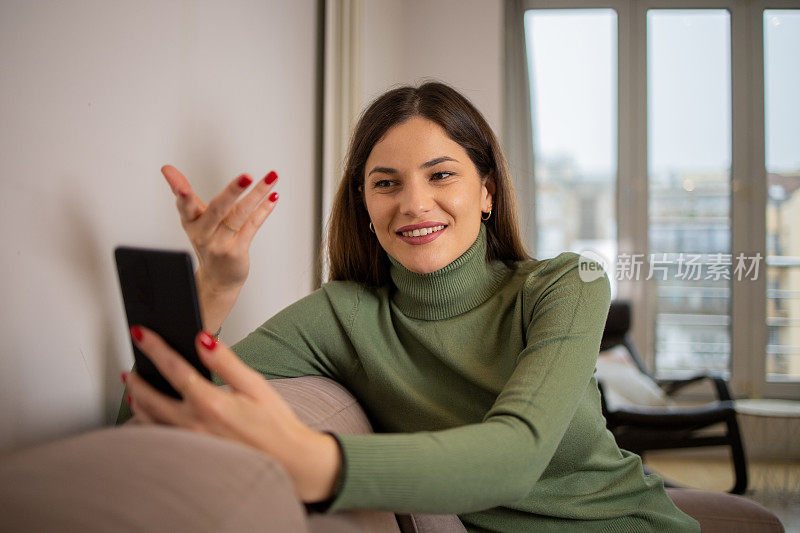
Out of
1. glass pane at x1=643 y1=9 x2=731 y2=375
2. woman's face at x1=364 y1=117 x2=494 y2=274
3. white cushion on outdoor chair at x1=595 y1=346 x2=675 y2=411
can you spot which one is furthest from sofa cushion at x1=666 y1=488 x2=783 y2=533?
glass pane at x1=643 y1=9 x2=731 y2=375

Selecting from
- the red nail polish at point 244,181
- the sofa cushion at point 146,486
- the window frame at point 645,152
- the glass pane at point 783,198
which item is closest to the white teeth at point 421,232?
the red nail polish at point 244,181

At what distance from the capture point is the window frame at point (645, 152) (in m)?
4.51

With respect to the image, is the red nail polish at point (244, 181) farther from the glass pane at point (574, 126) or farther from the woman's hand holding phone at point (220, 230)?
the glass pane at point (574, 126)

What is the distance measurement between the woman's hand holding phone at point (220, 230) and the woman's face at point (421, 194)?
266 millimetres

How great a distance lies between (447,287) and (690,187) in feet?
12.5

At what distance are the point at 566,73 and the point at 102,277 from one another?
434cm

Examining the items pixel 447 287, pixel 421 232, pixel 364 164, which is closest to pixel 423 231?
pixel 421 232

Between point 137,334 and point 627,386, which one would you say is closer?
point 137,334

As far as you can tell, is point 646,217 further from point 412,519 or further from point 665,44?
point 412,519

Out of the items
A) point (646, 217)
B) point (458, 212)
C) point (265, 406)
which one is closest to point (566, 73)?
point (646, 217)

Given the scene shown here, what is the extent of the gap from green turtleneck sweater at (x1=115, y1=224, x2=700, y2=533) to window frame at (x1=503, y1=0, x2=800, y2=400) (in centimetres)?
310

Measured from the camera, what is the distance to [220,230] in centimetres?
112

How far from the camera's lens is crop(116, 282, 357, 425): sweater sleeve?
1.26 meters

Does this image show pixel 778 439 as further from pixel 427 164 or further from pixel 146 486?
pixel 146 486
